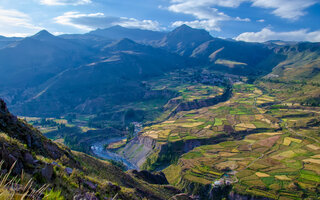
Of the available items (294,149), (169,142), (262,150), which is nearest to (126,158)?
(169,142)

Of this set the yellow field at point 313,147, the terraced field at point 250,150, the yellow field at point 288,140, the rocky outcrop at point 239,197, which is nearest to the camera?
the rocky outcrop at point 239,197

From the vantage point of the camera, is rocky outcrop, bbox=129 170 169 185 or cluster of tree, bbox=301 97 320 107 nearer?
rocky outcrop, bbox=129 170 169 185

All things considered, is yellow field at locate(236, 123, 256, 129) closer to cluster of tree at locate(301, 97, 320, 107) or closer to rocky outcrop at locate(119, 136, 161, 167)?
rocky outcrop at locate(119, 136, 161, 167)

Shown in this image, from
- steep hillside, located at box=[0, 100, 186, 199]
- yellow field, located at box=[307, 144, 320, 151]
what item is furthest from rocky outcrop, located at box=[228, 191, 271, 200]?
steep hillside, located at box=[0, 100, 186, 199]

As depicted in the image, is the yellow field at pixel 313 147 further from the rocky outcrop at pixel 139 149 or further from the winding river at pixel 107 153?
the winding river at pixel 107 153

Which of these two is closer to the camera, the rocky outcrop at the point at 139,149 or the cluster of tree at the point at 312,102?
the rocky outcrop at the point at 139,149

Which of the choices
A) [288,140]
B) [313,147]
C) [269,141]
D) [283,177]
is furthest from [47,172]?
[288,140]

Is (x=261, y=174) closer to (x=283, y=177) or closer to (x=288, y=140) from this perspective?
(x=283, y=177)

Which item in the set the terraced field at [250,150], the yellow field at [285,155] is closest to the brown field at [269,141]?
the terraced field at [250,150]
